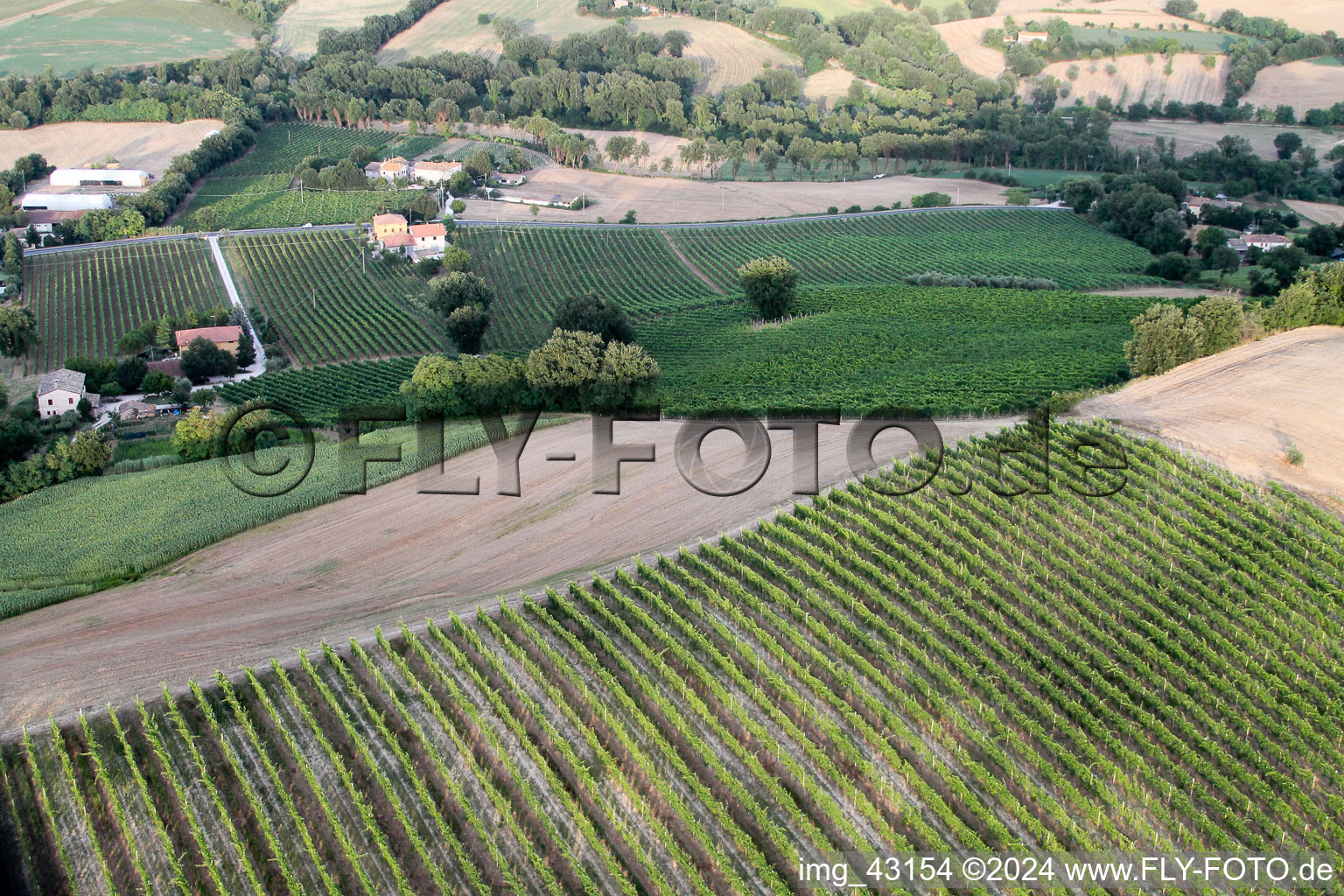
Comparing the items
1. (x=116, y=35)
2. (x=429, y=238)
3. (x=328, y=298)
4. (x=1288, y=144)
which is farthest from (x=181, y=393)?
(x=116, y=35)

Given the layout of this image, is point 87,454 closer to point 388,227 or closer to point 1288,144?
point 388,227

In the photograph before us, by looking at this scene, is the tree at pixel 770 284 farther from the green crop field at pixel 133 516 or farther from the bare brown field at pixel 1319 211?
the bare brown field at pixel 1319 211

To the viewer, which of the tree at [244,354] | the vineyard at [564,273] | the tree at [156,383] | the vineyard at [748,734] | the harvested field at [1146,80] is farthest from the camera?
the harvested field at [1146,80]

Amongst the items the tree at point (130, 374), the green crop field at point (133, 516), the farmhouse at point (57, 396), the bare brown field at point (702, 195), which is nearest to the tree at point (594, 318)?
the green crop field at point (133, 516)

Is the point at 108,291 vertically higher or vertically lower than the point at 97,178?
lower

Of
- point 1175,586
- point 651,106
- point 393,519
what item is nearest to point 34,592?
point 393,519

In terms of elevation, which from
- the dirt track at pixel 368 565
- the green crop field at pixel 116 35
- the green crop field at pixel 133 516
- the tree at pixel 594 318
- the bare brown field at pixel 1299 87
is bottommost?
the green crop field at pixel 133 516

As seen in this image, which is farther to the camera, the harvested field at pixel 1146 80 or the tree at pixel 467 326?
the harvested field at pixel 1146 80
